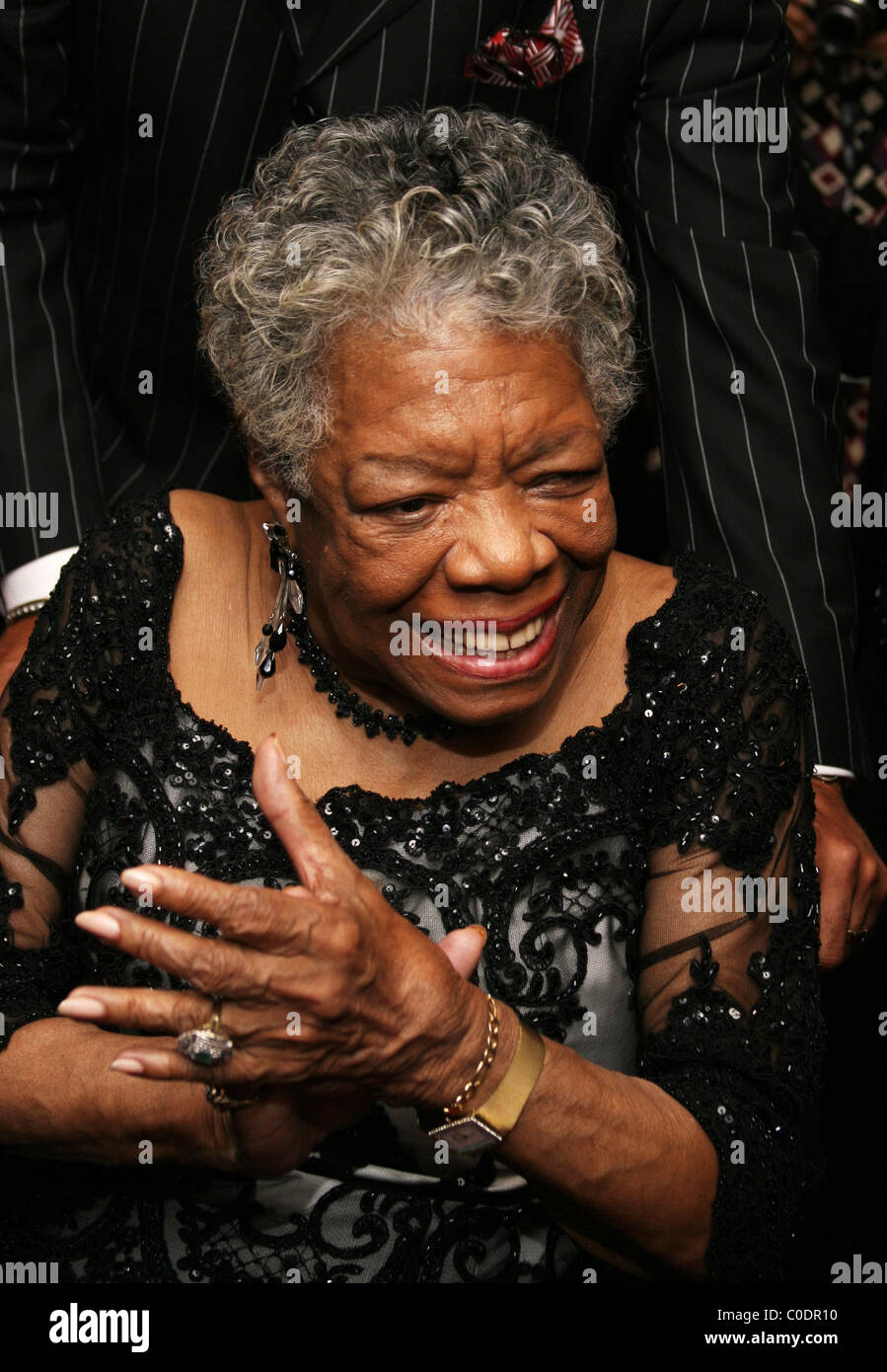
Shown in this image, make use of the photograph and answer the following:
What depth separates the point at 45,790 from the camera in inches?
88.0

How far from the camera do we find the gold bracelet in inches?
68.2

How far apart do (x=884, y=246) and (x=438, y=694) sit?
1911 millimetres

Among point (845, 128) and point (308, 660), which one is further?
point (845, 128)

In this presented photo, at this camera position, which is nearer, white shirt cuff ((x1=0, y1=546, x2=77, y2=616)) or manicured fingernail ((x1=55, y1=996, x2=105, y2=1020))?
manicured fingernail ((x1=55, y1=996, x2=105, y2=1020))

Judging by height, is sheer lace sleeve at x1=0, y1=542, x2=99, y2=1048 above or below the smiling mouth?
below

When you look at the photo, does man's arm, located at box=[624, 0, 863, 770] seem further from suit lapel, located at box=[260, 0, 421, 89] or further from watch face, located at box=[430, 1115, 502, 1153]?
watch face, located at box=[430, 1115, 502, 1153]

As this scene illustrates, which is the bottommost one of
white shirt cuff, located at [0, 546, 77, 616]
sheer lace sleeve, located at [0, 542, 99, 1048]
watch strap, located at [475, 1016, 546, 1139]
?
watch strap, located at [475, 1016, 546, 1139]

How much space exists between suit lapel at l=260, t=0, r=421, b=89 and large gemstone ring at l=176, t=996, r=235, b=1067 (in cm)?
162

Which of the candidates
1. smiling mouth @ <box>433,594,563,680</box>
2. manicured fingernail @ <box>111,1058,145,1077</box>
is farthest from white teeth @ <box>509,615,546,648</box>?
manicured fingernail @ <box>111,1058,145,1077</box>

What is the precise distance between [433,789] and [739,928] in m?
0.50

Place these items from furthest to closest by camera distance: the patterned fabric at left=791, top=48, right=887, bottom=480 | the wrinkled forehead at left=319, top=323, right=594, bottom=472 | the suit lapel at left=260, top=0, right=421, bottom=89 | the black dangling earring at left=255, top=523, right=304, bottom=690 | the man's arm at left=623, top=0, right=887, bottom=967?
the patterned fabric at left=791, top=48, right=887, bottom=480
the man's arm at left=623, top=0, right=887, bottom=967
the suit lapel at left=260, top=0, right=421, bottom=89
the black dangling earring at left=255, top=523, right=304, bottom=690
the wrinkled forehead at left=319, top=323, right=594, bottom=472

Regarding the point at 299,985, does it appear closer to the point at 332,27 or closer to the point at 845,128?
the point at 332,27

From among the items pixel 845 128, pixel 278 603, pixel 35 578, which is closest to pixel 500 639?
pixel 278 603

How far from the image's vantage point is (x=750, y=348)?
8.55 ft
